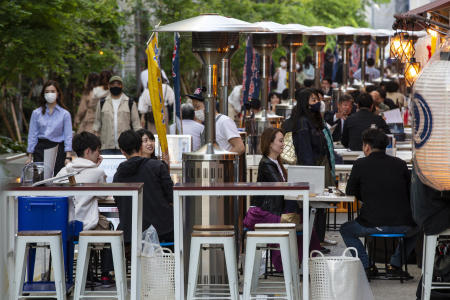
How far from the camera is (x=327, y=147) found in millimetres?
11672

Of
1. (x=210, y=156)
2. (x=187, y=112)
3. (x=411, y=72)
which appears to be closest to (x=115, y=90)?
(x=187, y=112)

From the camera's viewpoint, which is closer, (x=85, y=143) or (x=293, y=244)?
(x=293, y=244)

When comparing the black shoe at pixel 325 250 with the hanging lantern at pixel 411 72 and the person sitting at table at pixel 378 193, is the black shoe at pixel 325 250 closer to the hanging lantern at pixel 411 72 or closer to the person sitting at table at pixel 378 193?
the person sitting at table at pixel 378 193

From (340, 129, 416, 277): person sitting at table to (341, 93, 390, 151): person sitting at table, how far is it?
13.5ft

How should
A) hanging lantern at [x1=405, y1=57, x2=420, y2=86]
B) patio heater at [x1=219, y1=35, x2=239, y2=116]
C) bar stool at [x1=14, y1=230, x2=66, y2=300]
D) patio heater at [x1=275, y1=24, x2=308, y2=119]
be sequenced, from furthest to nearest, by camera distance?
patio heater at [x1=275, y1=24, x2=308, y2=119], hanging lantern at [x1=405, y1=57, x2=420, y2=86], patio heater at [x1=219, y1=35, x2=239, y2=116], bar stool at [x1=14, y1=230, x2=66, y2=300]

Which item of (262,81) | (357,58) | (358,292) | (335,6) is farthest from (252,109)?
(335,6)

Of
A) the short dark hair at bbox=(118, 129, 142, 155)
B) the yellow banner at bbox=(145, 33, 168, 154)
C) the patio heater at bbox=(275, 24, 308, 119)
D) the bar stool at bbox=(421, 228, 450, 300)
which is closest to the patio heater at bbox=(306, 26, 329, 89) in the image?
the patio heater at bbox=(275, 24, 308, 119)

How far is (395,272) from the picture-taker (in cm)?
1040

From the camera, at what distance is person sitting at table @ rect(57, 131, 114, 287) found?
9.55 meters

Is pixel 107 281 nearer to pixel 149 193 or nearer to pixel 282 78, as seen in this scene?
pixel 149 193

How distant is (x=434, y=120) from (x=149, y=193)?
3.58 metres

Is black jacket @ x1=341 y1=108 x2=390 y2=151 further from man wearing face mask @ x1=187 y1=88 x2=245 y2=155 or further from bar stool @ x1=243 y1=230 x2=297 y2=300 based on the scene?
bar stool @ x1=243 y1=230 x2=297 y2=300

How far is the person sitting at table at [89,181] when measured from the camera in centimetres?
955

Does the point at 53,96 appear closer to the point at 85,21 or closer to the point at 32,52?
the point at 32,52
